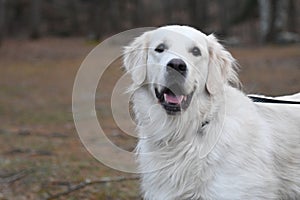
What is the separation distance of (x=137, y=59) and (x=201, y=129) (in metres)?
0.77

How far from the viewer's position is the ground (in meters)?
6.55

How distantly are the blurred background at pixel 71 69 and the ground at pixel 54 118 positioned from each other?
0.01 metres

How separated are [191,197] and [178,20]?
128ft

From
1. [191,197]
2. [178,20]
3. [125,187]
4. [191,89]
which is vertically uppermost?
[191,89]

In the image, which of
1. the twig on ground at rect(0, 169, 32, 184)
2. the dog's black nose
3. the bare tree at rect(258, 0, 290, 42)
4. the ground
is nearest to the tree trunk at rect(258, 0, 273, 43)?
the bare tree at rect(258, 0, 290, 42)

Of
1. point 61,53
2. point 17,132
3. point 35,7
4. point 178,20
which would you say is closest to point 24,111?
point 17,132

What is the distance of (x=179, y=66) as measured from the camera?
4.18 meters

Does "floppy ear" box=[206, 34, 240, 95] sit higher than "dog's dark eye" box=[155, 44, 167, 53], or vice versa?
"dog's dark eye" box=[155, 44, 167, 53]

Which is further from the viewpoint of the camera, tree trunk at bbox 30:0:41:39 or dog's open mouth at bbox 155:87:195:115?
tree trunk at bbox 30:0:41:39

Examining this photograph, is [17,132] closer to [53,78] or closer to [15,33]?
[53,78]

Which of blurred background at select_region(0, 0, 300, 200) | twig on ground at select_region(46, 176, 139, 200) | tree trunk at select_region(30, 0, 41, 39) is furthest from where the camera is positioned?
tree trunk at select_region(30, 0, 41, 39)

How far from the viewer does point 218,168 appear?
4367 millimetres

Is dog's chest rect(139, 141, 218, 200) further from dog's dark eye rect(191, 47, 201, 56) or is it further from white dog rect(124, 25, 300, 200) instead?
dog's dark eye rect(191, 47, 201, 56)

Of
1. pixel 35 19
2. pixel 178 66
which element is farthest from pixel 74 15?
pixel 178 66
